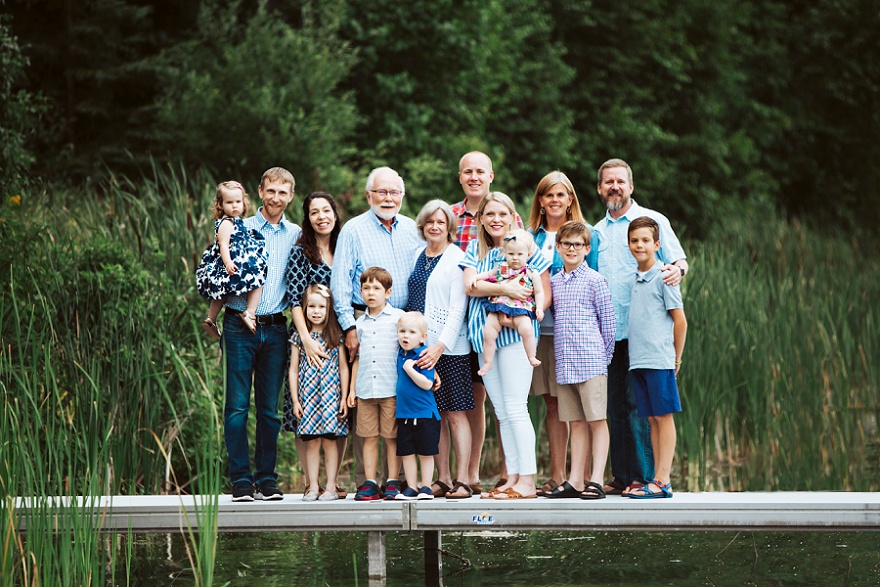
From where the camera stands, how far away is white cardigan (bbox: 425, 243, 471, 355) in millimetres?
5371

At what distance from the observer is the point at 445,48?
17812 millimetres

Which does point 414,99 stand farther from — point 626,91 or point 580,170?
point 626,91

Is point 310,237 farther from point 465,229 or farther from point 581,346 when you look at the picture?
point 581,346

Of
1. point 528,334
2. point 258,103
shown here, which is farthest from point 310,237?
point 258,103

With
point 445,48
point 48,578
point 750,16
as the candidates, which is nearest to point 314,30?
point 445,48

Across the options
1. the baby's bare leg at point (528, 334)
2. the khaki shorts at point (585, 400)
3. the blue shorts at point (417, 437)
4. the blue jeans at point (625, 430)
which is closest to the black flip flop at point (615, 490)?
the blue jeans at point (625, 430)

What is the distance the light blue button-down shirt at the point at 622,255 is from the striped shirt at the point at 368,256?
87 cm

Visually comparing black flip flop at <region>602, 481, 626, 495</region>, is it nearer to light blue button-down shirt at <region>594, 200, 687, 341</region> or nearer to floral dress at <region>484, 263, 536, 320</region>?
→ light blue button-down shirt at <region>594, 200, 687, 341</region>

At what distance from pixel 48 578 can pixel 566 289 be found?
252 cm

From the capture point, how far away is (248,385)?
554 centimetres

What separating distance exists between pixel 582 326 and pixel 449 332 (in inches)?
23.5

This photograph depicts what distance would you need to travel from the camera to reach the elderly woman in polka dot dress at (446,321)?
5.38 meters

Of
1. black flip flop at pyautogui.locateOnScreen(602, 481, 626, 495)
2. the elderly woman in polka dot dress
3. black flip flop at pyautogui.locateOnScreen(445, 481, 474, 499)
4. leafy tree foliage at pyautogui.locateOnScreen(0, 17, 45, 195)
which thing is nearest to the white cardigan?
the elderly woman in polka dot dress

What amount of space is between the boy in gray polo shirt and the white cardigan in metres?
0.77
